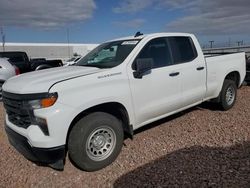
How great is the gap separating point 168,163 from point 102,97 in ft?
4.34

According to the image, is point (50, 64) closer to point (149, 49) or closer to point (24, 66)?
point (24, 66)

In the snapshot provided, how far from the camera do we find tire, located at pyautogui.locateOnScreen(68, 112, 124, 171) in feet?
12.3

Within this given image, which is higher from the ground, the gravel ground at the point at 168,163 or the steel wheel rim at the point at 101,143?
the steel wheel rim at the point at 101,143

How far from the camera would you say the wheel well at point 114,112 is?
12.7 feet

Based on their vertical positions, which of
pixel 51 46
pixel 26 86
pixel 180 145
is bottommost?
pixel 180 145

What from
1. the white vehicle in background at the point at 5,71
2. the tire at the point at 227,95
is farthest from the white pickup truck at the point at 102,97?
the white vehicle in background at the point at 5,71

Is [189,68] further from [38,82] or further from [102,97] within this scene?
[38,82]

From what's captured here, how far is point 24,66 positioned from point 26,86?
30.1 feet

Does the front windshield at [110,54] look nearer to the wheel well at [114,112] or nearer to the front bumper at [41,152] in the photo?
the wheel well at [114,112]

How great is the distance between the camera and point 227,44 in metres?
19.5

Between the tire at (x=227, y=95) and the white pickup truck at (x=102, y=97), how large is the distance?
87 centimetres

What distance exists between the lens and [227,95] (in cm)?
659

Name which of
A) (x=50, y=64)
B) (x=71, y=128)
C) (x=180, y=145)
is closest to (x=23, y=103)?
(x=71, y=128)

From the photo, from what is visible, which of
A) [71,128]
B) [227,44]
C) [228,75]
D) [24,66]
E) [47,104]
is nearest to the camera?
[47,104]
